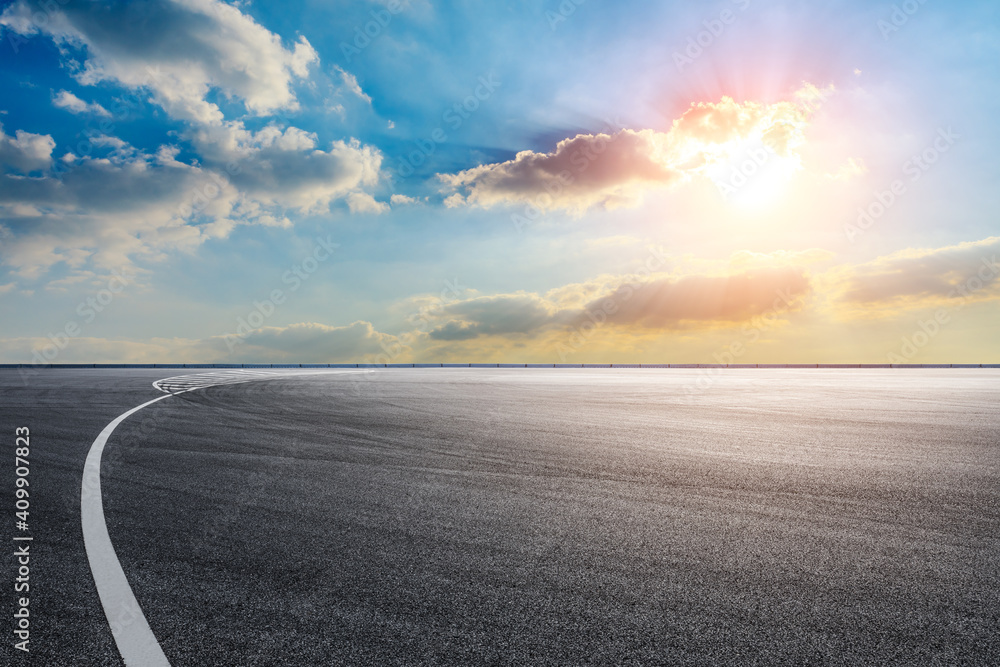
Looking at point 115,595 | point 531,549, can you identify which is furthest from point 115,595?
point 531,549

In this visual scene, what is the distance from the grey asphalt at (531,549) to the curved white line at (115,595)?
68 millimetres

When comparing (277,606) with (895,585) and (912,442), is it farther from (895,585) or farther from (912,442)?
(912,442)

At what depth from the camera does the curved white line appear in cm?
284

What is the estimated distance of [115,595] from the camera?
138 inches

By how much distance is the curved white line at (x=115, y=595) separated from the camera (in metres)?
2.84

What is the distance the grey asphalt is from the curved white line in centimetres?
7

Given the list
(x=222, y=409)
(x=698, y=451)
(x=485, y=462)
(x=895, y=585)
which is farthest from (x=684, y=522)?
(x=222, y=409)

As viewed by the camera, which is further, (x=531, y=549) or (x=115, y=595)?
(x=531, y=549)

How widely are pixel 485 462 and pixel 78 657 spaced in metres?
5.02

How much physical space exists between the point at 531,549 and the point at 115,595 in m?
2.62

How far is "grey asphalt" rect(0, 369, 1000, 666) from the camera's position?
2.93 m

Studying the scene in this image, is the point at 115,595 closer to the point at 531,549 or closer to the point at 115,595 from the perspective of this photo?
the point at 115,595

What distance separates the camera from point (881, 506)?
540 cm

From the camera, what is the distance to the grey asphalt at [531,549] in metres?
2.93
